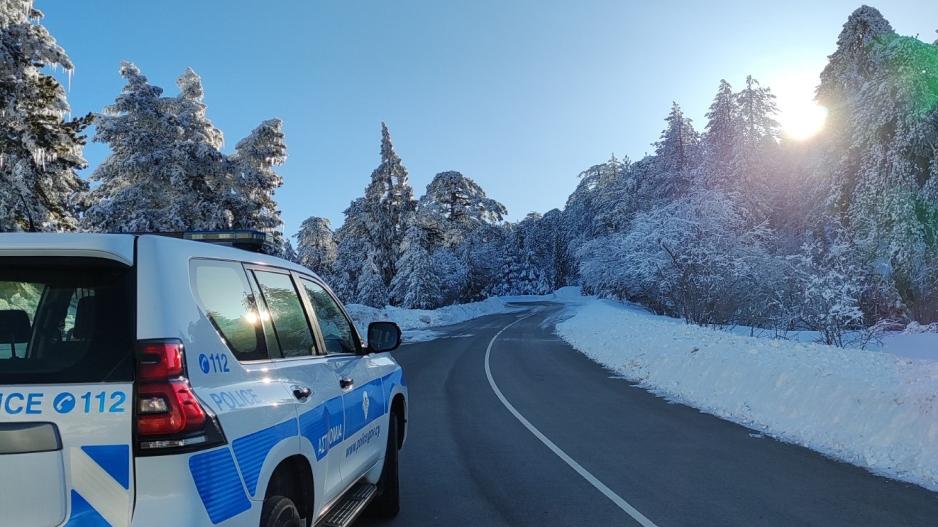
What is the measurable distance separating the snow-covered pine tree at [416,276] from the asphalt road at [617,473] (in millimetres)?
36179

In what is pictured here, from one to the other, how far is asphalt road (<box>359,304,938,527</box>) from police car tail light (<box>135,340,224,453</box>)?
3372 millimetres

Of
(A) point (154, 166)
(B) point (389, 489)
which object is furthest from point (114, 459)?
(A) point (154, 166)

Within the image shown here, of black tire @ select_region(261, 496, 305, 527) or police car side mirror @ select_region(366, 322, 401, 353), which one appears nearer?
black tire @ select_region(261, 496, 305, 527)

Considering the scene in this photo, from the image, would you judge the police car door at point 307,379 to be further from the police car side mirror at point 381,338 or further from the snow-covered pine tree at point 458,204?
the snow-covered pine tree at point 458,204

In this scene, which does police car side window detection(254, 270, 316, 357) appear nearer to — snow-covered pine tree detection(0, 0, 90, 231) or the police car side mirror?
the police car side mirror

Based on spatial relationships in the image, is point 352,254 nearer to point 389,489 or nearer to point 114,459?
point 389,489

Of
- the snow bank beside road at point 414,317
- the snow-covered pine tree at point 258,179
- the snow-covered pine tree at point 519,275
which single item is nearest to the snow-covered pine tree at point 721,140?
the snow bank beside road at point 414,317

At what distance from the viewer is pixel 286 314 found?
363 centimetres

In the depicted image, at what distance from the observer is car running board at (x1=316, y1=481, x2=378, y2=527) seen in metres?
3.75

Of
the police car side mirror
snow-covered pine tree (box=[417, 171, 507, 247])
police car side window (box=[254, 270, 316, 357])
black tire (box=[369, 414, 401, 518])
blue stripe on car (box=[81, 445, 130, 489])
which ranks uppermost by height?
snow-covered pine tree (box=[417, 171, 507, 247])

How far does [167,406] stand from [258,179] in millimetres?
25947

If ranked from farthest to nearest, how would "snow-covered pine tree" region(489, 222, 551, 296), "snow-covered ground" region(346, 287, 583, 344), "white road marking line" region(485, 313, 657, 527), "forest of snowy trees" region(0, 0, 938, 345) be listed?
"snow-covered pine tree" region(489, 222, 551, 296) < "snow-covered ground" region(346, 287, 583, 344) < "forest of snowy trees" region(0, 0, 938, 345) < "white road marking line" region(485, 313, 657, 527)

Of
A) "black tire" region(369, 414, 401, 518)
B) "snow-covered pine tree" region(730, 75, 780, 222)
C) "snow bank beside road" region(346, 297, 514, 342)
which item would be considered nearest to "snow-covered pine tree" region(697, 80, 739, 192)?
"snow-covered pine tree" region(730, 75, 780, 222)

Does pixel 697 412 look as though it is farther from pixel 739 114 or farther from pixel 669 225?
pixel 739 114
